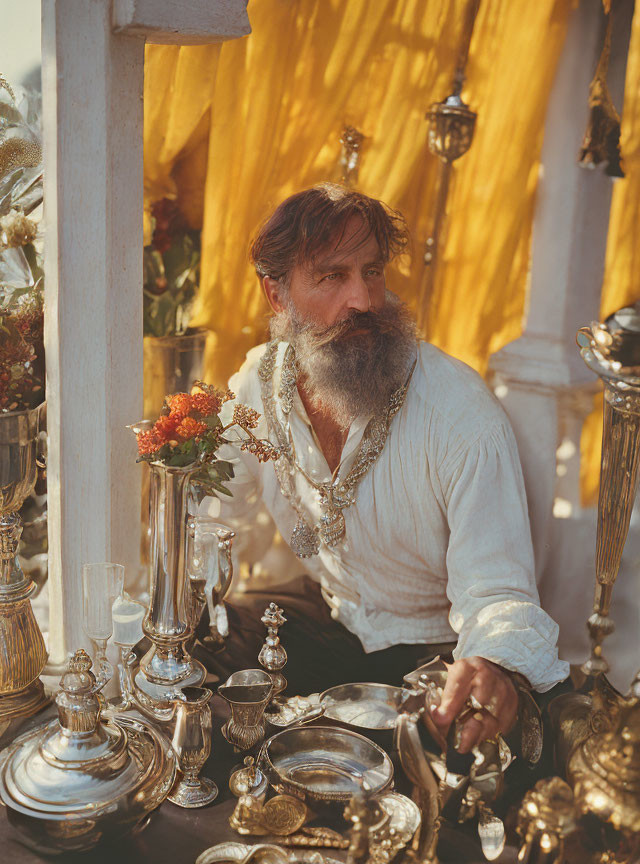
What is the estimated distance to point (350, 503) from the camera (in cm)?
180

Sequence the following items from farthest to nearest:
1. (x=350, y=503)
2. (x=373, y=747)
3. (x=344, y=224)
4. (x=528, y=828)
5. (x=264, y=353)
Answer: (x=264, y=353)
(x=350, y=503)
(x=344, y=224)
(x=373, y=747)
(x=528, y=828)

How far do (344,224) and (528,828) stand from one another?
3.66ft

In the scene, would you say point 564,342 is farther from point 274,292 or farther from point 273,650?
point 273,650

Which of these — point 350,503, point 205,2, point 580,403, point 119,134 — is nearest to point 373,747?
point 350,503

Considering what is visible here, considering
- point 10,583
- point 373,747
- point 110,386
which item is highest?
point 110,386

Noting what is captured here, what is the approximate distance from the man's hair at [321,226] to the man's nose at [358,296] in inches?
2.7

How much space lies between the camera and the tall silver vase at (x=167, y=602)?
1654mm

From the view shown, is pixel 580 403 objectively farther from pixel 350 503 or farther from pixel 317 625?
pixel 317 625

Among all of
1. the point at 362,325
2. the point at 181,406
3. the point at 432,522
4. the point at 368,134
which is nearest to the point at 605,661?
the point at 432,522

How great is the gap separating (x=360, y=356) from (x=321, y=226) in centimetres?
27

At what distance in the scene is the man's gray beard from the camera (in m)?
1.70

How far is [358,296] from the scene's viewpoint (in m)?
1.68

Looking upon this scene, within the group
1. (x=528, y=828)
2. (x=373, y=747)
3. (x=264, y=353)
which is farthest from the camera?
(x=264, y=353)

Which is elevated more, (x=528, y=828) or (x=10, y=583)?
(x=10, y=583)
